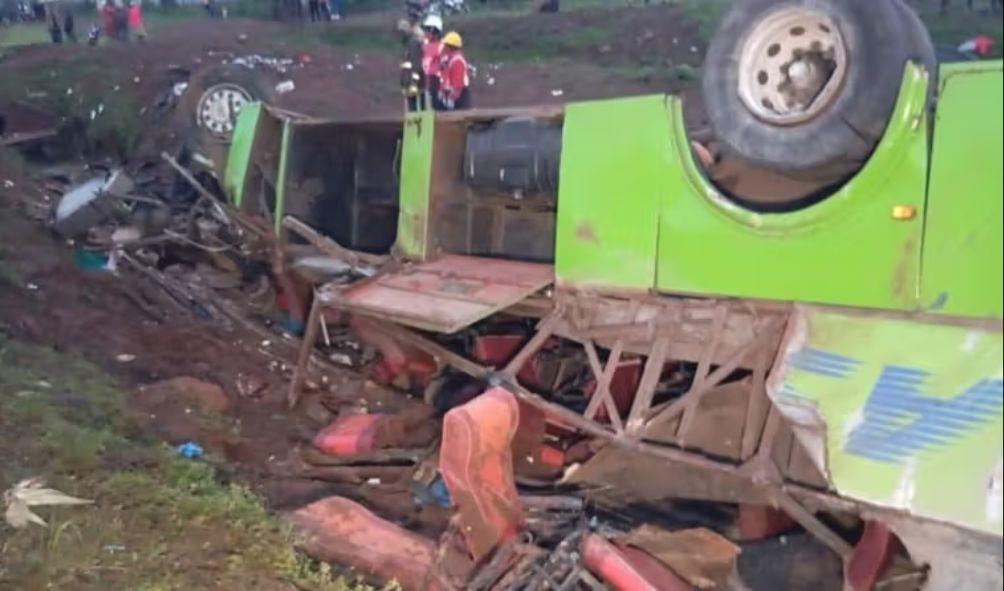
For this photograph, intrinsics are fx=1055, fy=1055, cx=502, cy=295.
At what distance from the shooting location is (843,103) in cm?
380

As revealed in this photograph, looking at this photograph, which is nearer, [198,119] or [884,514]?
[884,514]

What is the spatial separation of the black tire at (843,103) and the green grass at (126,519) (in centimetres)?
242

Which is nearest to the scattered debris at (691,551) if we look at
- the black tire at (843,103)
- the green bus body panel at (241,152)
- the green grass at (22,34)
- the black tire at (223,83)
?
the black tire at (843,103)

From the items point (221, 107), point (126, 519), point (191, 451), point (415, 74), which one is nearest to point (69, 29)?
point (221, 107)

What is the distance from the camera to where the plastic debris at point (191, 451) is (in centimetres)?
563

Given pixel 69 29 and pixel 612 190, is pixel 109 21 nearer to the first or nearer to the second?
pixel 69 29

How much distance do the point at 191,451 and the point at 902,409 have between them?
12.2 feet

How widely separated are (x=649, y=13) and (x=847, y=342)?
62.0ft

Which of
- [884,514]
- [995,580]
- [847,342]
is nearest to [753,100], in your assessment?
[847,342]

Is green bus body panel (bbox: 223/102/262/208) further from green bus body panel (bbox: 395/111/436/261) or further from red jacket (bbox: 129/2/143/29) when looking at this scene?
red jacket (bbox: 129/2/143/29)

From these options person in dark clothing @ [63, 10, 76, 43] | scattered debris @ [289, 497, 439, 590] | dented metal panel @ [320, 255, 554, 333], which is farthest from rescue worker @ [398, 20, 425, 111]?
person in dark clothing @ [63, 10, 76, 43]

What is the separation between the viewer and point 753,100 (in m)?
4.16

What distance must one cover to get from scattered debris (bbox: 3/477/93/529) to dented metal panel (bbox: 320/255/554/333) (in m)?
1.93

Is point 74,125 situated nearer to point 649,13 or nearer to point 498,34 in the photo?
point 498,34
